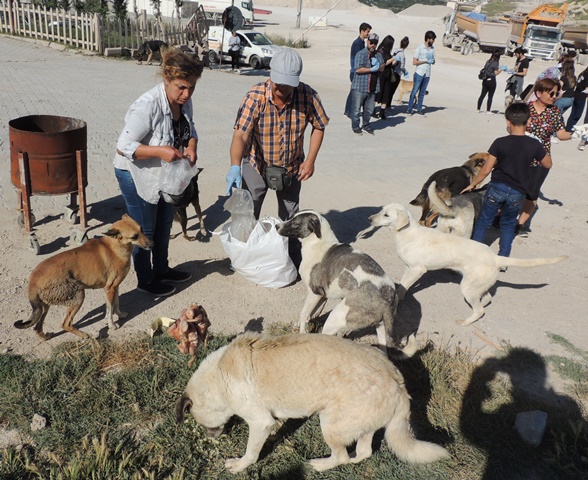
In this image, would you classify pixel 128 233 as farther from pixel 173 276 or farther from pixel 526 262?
pixel 526 262

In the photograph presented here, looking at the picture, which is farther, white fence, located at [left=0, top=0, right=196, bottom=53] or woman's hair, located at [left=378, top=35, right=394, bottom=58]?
white fence, located at [left=0, top=0, right=196, bottom=53]

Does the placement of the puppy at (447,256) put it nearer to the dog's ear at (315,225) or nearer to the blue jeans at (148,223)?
the dog's ear at (315,225)

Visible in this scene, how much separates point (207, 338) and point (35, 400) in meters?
1.33

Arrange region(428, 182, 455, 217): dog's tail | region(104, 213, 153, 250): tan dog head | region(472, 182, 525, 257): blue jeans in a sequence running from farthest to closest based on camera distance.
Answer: region(428, 182, 455, 217): dog's tail < region(472, 182, 525, 257): blue jeans < region(104, 213, 153, 250): tan dog head

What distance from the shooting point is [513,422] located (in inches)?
144

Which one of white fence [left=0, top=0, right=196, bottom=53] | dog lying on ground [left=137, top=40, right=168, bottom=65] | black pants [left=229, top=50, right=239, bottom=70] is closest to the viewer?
dog lying on ground [left=137, top=40, right=168, bottom=65]

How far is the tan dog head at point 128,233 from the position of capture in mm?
4137

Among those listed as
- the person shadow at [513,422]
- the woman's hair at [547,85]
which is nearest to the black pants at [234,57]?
the woman's hair at [547,85]

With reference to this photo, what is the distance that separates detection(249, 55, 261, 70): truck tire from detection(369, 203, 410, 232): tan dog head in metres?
18.0

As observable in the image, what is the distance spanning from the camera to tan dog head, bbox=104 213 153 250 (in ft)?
13.6

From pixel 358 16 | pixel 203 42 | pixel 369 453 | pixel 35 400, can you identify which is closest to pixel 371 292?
pixel 369 453

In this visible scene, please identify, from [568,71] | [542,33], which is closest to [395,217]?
[568,71]

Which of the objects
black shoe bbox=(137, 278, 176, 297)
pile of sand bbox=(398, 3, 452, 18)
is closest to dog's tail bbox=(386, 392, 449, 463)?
black shoe bbox=(137, 278, 176, 297)

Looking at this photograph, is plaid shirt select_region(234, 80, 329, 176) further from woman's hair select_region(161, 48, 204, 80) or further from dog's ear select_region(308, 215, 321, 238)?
woman's hair select_region(161, 48, 204, 80)
